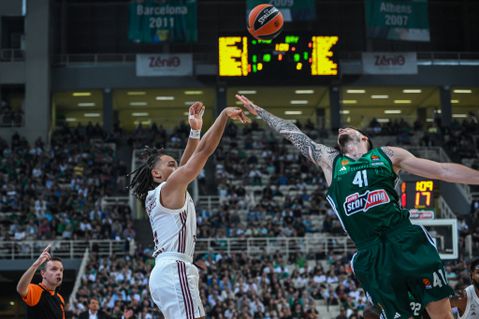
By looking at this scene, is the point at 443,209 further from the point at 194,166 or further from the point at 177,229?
the point at 194,166

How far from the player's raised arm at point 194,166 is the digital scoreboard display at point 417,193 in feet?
40.3

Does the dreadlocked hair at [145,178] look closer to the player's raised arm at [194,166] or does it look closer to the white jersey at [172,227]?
the white jersey at [172,227]

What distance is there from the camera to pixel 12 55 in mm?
41031

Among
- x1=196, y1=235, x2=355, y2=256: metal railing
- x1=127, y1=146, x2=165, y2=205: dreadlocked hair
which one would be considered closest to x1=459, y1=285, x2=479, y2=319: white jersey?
x1=127, y1=146, x2=165, y2=205: dreadlocked hair

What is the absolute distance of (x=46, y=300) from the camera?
9562 mm

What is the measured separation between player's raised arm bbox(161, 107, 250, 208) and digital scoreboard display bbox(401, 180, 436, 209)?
1228cm

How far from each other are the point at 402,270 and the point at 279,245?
80.4ft

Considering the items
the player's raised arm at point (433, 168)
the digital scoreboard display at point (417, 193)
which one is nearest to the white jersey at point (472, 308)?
the player's raised arm at point (433, 168)

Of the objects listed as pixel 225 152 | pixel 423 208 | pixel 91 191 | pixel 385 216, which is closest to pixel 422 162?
pixel 385 216

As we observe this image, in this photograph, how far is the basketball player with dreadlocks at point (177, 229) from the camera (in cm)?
725

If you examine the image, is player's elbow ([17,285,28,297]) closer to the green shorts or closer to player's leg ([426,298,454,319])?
the green shorts

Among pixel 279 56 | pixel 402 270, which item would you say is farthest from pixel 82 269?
pixel 402 270

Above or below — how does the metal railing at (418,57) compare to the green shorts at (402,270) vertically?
above

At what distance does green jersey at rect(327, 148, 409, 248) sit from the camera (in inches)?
271
